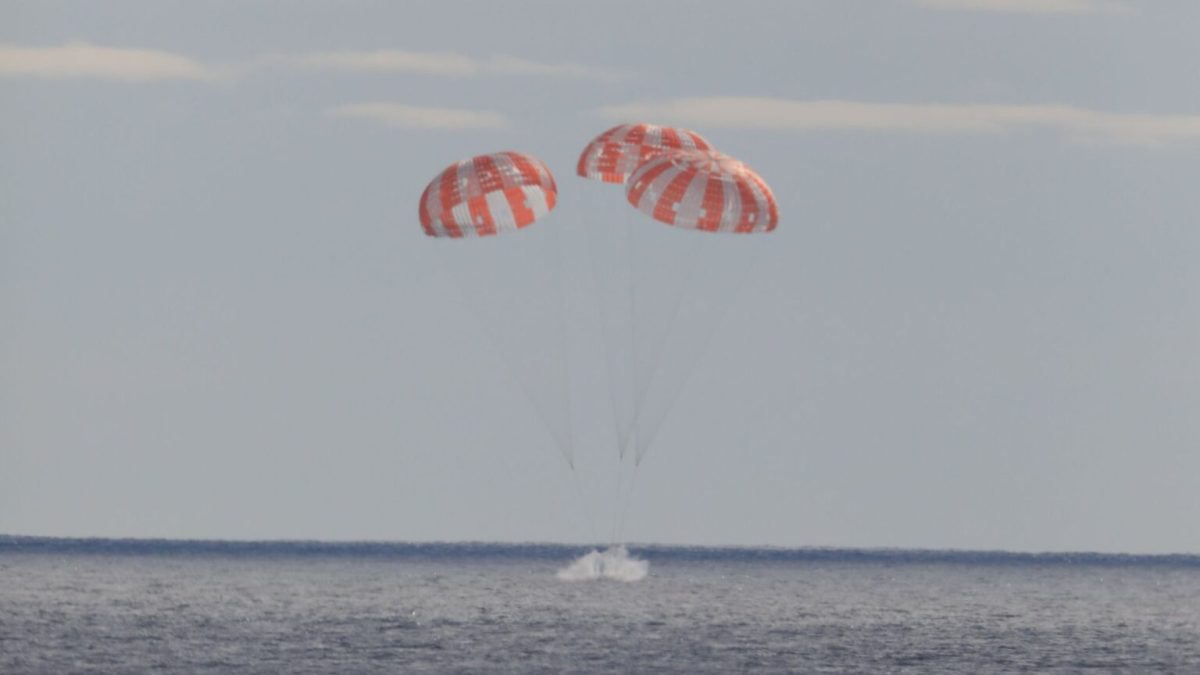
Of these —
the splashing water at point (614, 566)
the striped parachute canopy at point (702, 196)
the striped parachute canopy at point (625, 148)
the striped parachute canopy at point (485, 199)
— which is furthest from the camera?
the splashing water at point (614, 566)

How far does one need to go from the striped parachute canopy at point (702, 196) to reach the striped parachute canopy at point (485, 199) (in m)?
2.62

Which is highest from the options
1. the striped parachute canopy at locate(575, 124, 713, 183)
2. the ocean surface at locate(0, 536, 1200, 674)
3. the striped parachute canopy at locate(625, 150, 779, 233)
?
the striped parachute canopy at locate(575, 124, 713, 183)

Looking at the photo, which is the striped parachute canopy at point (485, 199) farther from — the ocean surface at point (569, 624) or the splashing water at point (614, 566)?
the splashing water at point (614, 566)

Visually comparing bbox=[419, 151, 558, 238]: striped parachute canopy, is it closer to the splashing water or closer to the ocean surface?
the ocean surface

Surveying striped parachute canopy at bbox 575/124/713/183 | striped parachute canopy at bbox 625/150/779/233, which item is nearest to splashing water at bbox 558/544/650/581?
striped parachute canopy at bbox 575/124/713/183

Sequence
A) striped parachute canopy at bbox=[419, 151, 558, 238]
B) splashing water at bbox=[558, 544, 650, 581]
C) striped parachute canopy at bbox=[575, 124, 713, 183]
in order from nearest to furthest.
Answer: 1. striped parachute canopy at bbox=[419, 151, 558, 238]
2. striped parachute canopy at bbox=[575, 124, 713, 183]
3. splashing water at bbox=[558, 544, 650, 581]

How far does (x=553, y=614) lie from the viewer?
70625mm

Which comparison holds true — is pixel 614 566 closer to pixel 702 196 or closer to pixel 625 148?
pixel 625 148

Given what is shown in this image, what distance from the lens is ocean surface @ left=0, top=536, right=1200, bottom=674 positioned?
52344mm

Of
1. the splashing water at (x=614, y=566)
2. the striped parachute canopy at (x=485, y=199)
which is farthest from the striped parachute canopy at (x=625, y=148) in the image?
the splashing water at (x=614, y=566)

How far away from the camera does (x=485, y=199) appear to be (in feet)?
159

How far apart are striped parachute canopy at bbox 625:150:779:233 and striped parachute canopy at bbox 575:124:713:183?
7.74ft

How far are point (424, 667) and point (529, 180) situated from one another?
11.4 meters

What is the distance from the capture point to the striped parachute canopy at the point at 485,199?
48.2 meters
